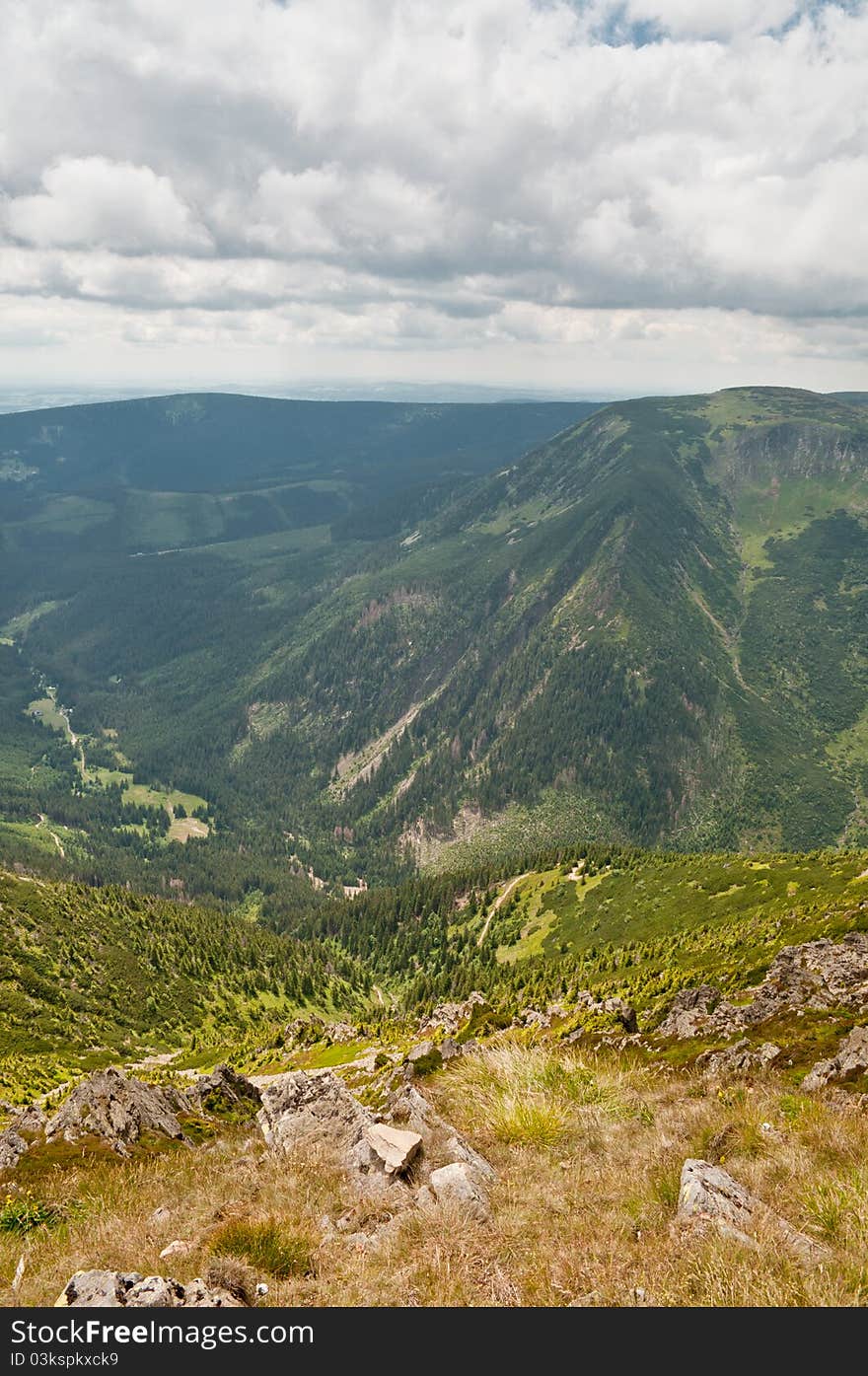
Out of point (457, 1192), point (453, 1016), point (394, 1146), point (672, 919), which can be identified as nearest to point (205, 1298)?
point (457, 1192)

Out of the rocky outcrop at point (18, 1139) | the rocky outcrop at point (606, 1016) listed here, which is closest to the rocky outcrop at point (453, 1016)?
the rocky outcrop at point (606, 1016)

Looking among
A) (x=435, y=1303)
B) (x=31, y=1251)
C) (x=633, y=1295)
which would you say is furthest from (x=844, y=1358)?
(x=31, y=1251)

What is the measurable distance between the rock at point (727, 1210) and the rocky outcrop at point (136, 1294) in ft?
29.7

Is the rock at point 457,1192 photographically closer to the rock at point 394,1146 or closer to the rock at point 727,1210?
the rock at point 394,1146

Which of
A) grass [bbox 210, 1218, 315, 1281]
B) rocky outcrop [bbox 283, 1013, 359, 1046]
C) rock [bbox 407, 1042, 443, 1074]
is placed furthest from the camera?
rocky outcrop [bbox 283, 1013, 359, 1046]

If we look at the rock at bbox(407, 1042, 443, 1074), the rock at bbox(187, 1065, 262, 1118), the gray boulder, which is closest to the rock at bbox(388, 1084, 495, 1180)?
the gray boulder

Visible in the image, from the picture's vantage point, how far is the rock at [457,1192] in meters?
14.7

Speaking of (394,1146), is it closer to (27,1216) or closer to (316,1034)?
(27,1216)

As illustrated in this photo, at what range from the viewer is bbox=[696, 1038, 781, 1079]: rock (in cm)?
2627

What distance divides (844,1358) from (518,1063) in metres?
14.7

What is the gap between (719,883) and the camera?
5236 inches

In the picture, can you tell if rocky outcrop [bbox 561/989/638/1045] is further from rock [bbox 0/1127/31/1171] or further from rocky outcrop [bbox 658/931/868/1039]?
rock [bbox 0/1127/31/1171]

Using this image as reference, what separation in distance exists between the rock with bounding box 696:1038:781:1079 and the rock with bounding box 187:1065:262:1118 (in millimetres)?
25567

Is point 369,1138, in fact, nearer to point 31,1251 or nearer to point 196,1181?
point 196,1181
